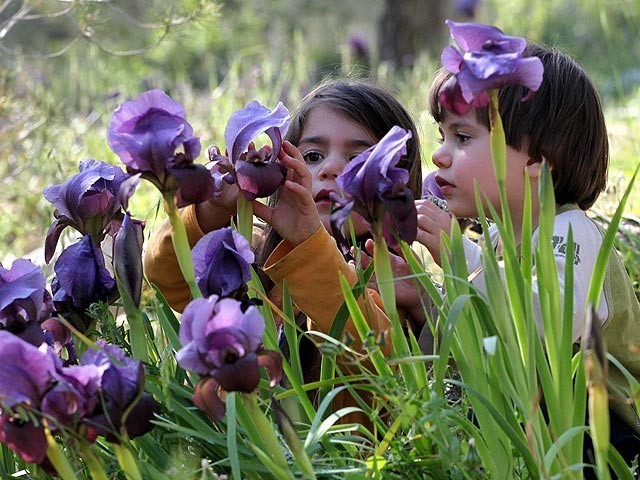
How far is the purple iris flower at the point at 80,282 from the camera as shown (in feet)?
4.39

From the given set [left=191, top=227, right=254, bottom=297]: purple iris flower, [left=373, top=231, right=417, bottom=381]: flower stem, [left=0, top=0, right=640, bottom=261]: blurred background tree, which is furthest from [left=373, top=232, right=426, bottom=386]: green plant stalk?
[left=0, top=0, right=640, bottom=261]: blurred background tree

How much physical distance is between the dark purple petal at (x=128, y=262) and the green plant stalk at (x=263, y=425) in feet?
0.94

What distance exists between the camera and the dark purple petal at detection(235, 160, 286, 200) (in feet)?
4.34

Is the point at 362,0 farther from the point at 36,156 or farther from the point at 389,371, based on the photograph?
the point at 389,371

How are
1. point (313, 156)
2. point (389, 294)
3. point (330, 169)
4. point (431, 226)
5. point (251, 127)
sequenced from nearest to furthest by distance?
point (389, 294) → point (251, 127) → point (431, 226) → point (330, 169) → point (313, 156)

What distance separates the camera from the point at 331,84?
2234 millimetres

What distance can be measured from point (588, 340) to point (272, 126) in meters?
0.57

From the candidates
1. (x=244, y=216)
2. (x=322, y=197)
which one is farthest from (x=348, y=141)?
(x=244, y=216)

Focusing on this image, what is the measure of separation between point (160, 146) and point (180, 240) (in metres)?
0.12

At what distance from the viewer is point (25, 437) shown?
1019mm

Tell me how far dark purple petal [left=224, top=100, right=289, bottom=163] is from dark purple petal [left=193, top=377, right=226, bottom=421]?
0.42 m

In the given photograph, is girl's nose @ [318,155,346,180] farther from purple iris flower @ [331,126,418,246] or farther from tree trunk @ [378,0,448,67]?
tree trunk @ [378,0,448,67]

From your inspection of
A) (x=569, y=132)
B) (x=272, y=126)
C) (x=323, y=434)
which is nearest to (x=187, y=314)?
(x=323, y=434)

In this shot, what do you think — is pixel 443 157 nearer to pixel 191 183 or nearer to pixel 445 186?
pixel 445 186
